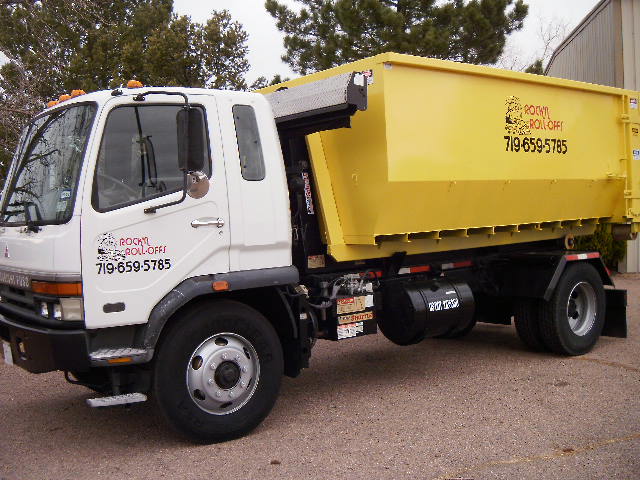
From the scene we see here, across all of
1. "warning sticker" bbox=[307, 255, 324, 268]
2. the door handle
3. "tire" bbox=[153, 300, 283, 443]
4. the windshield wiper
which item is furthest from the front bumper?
"warning sticker" bbox=[307, 255, 324, 268]

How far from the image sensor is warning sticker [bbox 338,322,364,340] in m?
6.27

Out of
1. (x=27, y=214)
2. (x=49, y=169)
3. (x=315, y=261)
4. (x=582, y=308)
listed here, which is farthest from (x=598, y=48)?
(x=27, y=214)

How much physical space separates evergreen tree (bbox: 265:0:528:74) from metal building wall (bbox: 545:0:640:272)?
2.55 meters

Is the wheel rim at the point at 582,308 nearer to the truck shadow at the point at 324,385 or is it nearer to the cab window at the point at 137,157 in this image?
the truck shadow at the point at 324,385

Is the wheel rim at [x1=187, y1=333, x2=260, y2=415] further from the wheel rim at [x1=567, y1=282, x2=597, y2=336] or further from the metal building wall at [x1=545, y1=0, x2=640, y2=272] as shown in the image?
the metal building wall at [x1=545, y1=0, x2=640, y2=272]

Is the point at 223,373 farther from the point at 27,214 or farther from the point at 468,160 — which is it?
the point at 468,160

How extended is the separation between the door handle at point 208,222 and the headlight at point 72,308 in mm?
969

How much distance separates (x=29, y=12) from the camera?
37.2 ft

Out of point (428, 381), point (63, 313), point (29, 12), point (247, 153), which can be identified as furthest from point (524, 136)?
point (29, 12)

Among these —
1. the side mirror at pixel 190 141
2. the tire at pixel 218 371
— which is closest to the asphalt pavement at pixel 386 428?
the tire at pixel 218 371

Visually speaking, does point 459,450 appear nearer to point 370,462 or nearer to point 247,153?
point 370,462

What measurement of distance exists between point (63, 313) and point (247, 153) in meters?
1.82

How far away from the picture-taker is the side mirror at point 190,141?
4988 mm

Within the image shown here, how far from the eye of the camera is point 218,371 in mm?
5266
